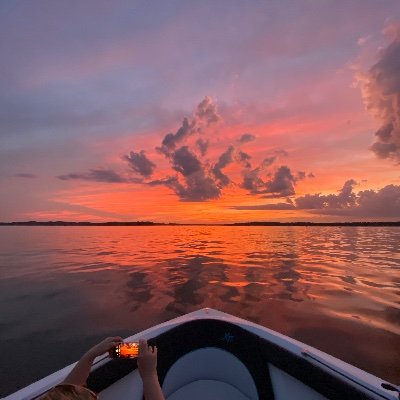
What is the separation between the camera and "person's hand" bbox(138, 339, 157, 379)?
7.12 ft

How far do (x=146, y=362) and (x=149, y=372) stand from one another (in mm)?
73

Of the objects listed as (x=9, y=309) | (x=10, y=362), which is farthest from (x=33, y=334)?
(x=9, y=309)

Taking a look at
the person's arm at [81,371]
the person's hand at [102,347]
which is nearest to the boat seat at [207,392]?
the person's hand at [102,347]

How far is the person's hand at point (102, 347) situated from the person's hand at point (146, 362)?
1.62 ft

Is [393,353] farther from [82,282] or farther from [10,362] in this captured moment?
[82,282]

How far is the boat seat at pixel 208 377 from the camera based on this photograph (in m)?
4.12

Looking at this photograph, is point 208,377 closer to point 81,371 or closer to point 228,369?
point 228,369

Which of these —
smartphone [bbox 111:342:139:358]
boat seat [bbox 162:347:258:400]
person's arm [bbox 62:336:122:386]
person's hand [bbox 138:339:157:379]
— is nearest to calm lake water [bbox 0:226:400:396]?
boat seat [bbox 162:347:258:400]

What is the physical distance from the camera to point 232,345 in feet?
14.0

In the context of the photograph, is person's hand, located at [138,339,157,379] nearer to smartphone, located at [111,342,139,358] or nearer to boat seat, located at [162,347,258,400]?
smartphone, located at [111,342,139,358]

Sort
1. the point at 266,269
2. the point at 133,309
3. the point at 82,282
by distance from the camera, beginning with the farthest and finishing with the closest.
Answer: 1. the point at 266,269
2. the point at 82,282
3. the point at 133,309

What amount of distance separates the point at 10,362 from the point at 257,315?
6286 mm

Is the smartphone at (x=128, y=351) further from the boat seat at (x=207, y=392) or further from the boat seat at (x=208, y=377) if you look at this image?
the boat seat at (x=207, y=392)

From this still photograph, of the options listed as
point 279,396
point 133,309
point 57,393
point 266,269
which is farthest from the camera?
point 266,269
